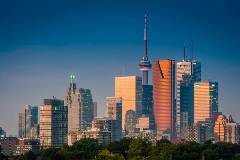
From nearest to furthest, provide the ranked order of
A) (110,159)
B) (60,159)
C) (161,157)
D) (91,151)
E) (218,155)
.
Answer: (161,157)
(110,159)
(60,159)
(218,155)
(91,151)

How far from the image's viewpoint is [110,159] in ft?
405

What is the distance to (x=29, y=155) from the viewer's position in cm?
13525

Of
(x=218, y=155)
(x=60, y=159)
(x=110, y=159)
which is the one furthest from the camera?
(x=218, y=155)

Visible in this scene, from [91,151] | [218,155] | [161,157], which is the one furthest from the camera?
[91,151]

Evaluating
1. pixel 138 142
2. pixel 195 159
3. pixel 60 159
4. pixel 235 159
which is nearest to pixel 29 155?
pixel 60 159

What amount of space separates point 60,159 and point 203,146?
30.5 meters

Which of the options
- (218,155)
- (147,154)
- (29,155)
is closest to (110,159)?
(147,154)

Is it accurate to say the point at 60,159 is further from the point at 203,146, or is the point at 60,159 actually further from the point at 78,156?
the point at 203,146

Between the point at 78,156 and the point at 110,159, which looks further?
the point at 78,156

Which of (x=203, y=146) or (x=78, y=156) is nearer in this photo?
(x=78, y=156)

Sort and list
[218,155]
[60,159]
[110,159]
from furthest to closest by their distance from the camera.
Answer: [218,155] → [60,159] → [110,159]

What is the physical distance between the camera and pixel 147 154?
131 meters

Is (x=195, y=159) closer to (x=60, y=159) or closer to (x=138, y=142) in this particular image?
(x=138, y=142)

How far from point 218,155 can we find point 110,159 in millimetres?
28335
